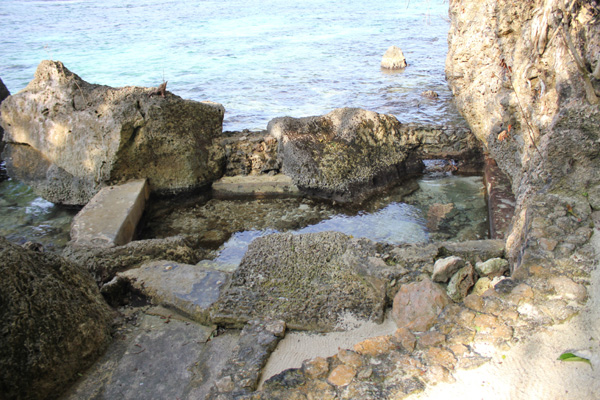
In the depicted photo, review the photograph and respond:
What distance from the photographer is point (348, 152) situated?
5184 millimetres

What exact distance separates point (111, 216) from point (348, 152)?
8.25ft

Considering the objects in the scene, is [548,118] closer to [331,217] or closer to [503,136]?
[503,136]

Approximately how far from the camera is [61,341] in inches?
91.0

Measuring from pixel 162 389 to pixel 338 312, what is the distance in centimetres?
102

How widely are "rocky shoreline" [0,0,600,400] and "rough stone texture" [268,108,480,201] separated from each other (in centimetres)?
2

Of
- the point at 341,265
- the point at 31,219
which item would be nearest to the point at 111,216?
the point at 31,219

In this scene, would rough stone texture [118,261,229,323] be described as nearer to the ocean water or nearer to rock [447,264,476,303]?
rock [447,264,476,303]

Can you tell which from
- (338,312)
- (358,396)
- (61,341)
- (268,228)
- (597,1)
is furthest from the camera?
(268,228)

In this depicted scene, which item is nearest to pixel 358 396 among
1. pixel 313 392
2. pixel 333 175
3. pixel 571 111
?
pixel 313 392

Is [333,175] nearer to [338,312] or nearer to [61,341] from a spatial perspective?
[338,312]

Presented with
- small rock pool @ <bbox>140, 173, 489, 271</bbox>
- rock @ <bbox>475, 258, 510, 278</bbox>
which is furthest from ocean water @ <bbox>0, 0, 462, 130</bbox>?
rock @ <bbox>475, 258, 510, 278</bbox>

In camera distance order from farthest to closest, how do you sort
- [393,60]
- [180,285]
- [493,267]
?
[393,60], [180,285], [493,267]

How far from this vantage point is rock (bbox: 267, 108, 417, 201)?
5016 millimetres

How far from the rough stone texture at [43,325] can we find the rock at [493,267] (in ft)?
7.31
